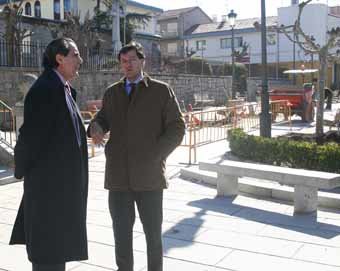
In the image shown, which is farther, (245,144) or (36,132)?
(245,144)

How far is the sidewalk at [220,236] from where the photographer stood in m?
4.35

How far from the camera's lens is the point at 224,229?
5.35 m

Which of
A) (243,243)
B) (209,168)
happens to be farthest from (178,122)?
(209,168)

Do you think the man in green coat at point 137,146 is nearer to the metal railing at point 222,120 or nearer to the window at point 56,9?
the metal railing at point 222,120

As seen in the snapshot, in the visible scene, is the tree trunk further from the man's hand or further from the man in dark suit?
the man in dark suit

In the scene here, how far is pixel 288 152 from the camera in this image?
8336 millimetres

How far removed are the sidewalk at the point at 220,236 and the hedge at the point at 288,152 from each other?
1611 mm

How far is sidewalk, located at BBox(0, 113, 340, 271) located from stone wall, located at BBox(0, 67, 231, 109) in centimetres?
950

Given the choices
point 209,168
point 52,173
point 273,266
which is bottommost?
point 273,266

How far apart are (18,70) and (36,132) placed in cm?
1406

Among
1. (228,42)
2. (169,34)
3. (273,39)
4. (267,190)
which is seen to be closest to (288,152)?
(267,190)

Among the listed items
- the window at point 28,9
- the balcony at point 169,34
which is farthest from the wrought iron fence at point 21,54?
the balcony at point 169,34

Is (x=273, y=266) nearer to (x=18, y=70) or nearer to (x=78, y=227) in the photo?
(x=78, y=227)

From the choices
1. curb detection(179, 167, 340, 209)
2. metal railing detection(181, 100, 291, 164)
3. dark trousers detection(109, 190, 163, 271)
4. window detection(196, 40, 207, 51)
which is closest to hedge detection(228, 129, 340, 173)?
curb detection(179, 167, 340, 209)
